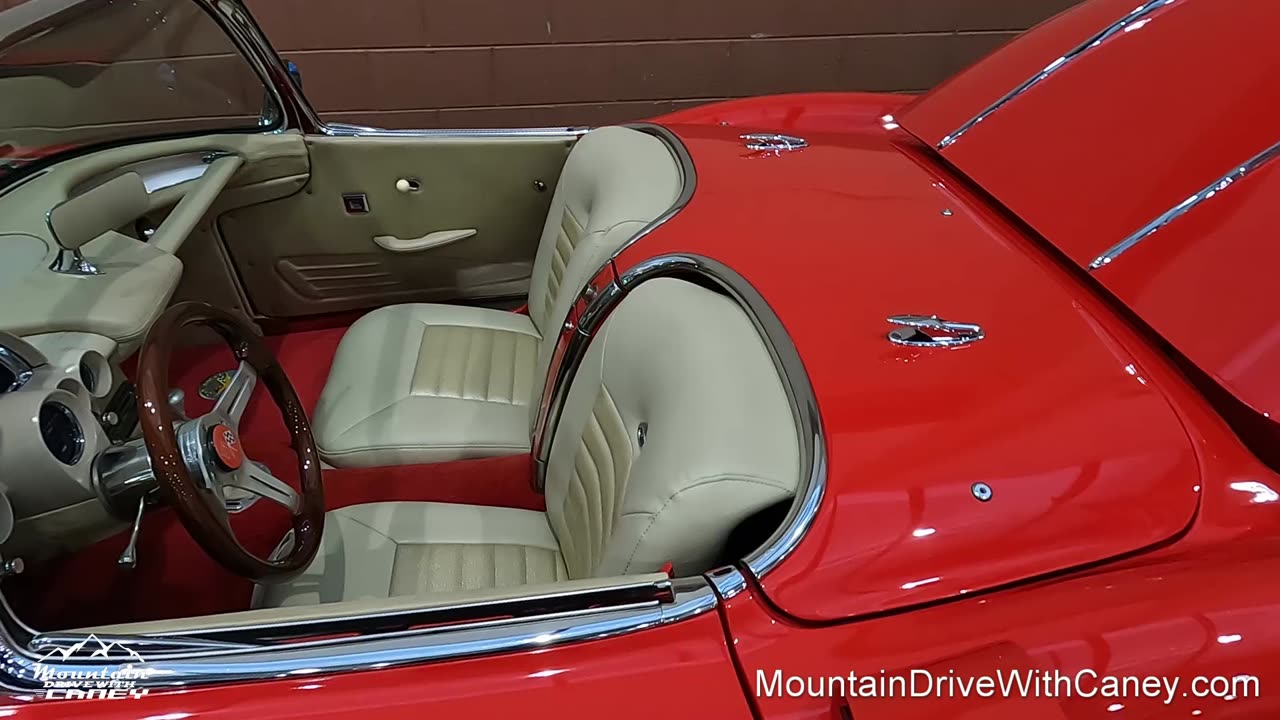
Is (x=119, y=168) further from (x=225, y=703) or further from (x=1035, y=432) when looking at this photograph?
(x=1035, y=432)

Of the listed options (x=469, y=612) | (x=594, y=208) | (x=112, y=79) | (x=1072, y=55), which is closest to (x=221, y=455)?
(x=469, y=612)

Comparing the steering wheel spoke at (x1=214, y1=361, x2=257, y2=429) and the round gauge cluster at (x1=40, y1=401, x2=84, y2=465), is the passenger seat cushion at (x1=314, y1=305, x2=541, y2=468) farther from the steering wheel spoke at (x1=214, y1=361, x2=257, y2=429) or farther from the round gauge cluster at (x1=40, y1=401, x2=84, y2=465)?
the round gauge cluster at (x1=40, y1=401, x2=84, y2=465)

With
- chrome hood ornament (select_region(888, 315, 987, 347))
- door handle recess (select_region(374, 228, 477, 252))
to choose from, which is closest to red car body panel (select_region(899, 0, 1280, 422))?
chrome hood ornament (select_region(888, 315, 987, 347))

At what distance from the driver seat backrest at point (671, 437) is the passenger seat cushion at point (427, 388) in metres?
0.42

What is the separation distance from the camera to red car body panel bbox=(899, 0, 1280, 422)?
1.04 m

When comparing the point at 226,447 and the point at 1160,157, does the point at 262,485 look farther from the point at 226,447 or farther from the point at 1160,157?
the point at 1160,157

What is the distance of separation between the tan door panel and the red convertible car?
73 mm

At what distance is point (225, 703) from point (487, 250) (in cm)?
144

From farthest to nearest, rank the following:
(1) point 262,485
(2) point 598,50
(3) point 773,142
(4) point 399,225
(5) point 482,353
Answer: (2) point 598,50, (4) point 399,225, (5) point 482,353, (3) point 773,142, (1) point 262,485

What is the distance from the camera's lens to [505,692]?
2.68 feet

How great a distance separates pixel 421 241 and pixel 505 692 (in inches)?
56.3

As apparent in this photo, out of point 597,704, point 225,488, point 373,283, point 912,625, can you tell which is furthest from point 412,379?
point 912,625

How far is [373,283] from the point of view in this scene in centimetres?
210

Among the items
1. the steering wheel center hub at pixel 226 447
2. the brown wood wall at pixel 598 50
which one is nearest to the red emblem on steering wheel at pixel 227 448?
the steering wheel center hub at pixel 226 447
